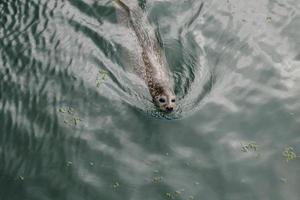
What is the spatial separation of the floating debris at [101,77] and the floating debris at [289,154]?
3750mm

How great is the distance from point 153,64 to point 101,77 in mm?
1079

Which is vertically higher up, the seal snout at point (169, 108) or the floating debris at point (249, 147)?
the floating debris at point (249, 147)

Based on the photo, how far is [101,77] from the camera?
10445 millimetres

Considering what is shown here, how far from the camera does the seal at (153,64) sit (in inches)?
379

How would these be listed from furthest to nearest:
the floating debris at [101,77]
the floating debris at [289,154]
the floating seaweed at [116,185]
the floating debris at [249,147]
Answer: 1. the floating debris at [101,77]
2. the floating debris at [249,147]
3. the floating debris at [289,154]
4. the floating seaweed at [116,185]

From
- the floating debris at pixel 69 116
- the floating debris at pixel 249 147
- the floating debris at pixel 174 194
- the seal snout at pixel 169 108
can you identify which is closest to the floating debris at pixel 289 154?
the floating debris at pixel 249 147

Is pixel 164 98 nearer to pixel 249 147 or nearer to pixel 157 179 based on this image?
pixel 157 179

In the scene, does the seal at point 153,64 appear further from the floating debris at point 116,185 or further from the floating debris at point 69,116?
the floating debris at point 116,185

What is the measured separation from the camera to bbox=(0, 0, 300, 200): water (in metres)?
8.65

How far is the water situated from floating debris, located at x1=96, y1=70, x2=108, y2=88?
59 mm

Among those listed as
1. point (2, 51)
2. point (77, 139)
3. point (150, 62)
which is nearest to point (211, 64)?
point (150, 62)

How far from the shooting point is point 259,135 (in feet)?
30.6

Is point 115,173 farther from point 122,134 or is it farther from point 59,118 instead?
point 59,118

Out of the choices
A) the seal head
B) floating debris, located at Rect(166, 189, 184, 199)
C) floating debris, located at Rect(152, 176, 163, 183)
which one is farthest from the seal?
floating debris, located at Rect(166, 189, 184, 199)
